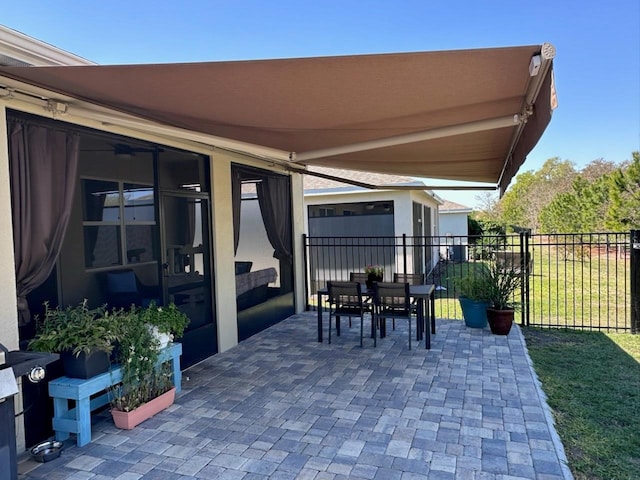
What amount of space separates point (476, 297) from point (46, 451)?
6.23 m

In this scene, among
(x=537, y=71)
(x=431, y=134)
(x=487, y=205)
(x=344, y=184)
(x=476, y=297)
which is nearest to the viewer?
(x=537, y=71)

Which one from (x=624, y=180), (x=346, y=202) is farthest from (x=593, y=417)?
(x=624, y=180)

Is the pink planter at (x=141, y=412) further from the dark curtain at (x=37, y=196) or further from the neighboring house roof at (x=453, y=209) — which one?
the neighboring house roof at (x=453, y=209)

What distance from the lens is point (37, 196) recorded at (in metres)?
3.55

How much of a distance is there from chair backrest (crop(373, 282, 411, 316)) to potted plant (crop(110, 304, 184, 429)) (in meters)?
3.04

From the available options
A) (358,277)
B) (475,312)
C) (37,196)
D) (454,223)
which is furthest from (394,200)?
(454,223)

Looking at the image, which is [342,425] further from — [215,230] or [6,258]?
[215,230]

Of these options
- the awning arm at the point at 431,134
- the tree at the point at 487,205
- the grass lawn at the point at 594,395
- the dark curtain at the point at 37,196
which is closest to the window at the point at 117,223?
the dark curtain at the point at 37,196

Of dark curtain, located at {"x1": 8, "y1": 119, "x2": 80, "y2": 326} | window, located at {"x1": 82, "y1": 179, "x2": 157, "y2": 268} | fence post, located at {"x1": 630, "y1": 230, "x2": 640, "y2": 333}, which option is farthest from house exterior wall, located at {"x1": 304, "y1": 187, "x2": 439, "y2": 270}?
dark curtain, located at {"x1": 8, "y1": 119, "x2": 80, "y2": 326}

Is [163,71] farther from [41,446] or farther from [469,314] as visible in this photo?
[469,314]

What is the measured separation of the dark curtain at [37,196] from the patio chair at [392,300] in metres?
4.00

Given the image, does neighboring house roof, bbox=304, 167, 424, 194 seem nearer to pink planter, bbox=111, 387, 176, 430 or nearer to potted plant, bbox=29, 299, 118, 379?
pink planter, bbox=111, 387, 176, 430

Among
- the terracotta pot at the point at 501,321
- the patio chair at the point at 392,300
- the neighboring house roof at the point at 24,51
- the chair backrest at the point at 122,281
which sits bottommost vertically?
the terracotta pot at the point at 501,321

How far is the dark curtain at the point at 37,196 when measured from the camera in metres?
3.41
